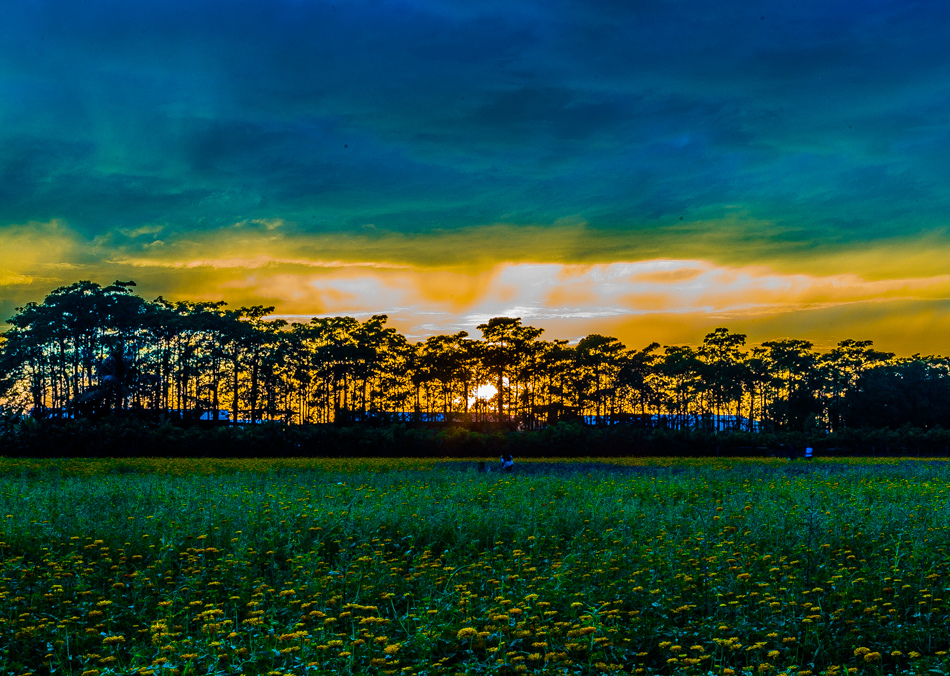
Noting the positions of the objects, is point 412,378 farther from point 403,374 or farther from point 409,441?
point 409,441

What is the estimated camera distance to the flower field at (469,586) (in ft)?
19.5

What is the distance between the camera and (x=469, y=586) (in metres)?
8.03

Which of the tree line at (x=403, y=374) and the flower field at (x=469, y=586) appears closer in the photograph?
the flower field at (x=469, y=586)

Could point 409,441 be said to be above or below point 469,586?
below

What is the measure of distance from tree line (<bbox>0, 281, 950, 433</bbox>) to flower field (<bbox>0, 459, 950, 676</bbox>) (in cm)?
4326

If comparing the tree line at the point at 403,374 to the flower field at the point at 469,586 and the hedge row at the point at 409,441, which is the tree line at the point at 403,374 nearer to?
the hedge row at the point at 409,441

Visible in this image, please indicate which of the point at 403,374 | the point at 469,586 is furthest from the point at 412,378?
the point at 469,586

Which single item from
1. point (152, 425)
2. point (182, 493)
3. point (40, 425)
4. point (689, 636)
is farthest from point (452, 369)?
point (689, 636)

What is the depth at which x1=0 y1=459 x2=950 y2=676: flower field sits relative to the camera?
5.93m

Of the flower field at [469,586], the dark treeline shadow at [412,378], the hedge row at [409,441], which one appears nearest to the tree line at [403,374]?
the dark treeline shadow at [412,378]

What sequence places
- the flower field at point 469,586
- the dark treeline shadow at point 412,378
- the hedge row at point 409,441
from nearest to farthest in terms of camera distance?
the flower field at point 469,586 → the hedge row at point 409,441 → the dark treeline shadow at point 412,378

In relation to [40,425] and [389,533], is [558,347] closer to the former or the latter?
[40,425]

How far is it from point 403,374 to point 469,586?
53841 mm

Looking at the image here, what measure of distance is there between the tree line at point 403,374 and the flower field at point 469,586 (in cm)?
4326
